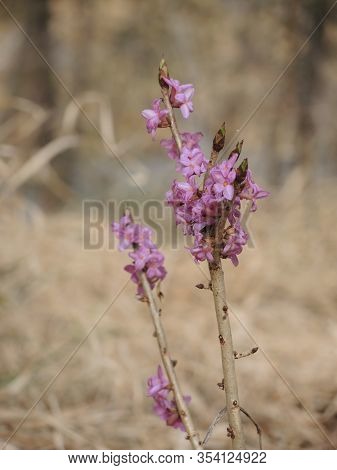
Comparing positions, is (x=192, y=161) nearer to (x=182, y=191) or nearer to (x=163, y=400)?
(x=182, y=191)

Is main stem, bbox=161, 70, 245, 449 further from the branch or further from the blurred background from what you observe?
the blurred background

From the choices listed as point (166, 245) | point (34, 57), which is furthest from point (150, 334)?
point (34, 57)

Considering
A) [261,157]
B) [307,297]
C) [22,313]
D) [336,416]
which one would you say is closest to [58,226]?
[22,313]

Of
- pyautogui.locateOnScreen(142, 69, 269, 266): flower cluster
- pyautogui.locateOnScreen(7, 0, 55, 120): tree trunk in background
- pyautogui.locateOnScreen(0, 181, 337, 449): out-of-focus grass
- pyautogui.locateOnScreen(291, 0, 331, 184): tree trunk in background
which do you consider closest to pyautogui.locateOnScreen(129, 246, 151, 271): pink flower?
pyautogui.locateOnScreen(142, 69, 269, 266): flower cluster

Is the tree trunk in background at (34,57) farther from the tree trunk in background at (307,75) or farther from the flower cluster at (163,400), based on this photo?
the flower cluster at (163,400)

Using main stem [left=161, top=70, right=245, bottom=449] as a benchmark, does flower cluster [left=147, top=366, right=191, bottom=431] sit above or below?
below

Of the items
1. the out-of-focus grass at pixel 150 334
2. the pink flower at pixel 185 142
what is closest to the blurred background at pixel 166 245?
the out-of-focus grass at pixel 150 334

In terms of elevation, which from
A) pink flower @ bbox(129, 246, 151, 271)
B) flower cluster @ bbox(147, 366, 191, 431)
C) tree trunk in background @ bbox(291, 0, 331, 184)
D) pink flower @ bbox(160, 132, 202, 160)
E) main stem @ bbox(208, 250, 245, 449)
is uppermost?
tree trunk in background @ bbox(291, 0, 331, 184)

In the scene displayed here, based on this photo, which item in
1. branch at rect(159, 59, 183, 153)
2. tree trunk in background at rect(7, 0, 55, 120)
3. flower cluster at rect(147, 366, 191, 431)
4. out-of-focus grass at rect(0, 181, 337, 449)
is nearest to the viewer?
branch at rect(159, 59, 183, 153)
